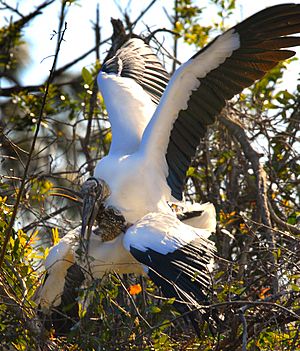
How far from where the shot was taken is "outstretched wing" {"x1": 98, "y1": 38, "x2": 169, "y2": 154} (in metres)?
5.20

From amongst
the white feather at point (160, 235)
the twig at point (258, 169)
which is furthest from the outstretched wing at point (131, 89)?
the white feather at point (160, 235)

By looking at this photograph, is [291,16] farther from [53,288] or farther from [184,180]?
[53,288]

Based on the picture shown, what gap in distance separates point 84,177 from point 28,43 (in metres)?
2.87

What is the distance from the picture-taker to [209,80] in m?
4.71

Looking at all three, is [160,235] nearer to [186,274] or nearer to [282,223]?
[186,274]

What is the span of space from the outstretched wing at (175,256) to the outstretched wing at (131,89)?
805mm

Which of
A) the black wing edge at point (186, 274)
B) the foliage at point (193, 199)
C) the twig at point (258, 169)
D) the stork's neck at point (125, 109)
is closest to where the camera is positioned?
the foliage at point (193, 199)

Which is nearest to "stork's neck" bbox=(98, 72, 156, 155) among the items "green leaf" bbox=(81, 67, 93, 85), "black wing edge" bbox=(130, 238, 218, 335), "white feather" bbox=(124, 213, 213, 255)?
"green leaf" bbox=(81, 67, 93, 85)

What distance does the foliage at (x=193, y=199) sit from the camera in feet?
11.6

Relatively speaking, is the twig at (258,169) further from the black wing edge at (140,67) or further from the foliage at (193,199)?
the black wing edge at (140,67)

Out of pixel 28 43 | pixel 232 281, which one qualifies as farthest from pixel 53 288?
pixel 28 43

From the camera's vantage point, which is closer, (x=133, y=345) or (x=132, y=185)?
(x=133, y=345)

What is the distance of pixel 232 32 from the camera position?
4.57 metres

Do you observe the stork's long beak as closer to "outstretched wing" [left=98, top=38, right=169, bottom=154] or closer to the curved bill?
the curved bill
